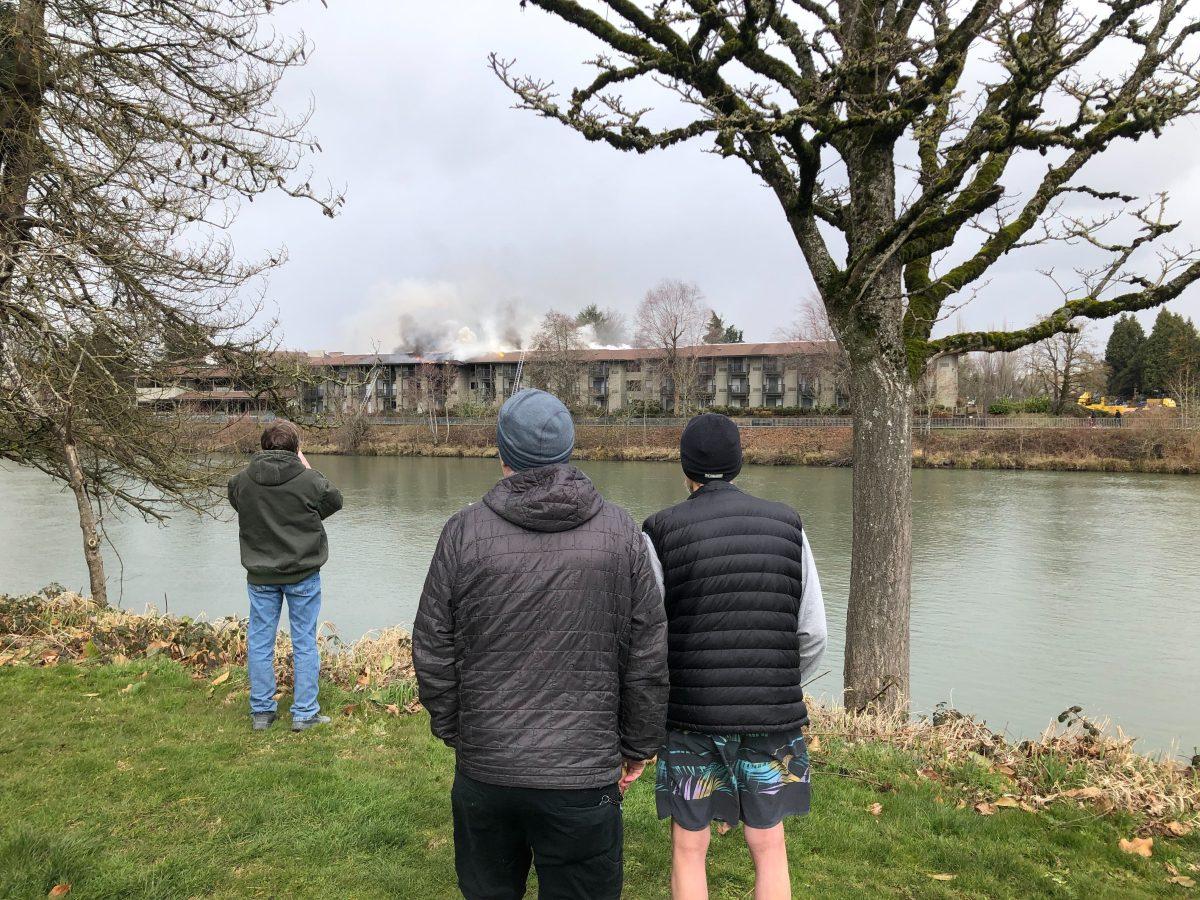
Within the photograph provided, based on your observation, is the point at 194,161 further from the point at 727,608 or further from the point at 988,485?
the point at 988,485

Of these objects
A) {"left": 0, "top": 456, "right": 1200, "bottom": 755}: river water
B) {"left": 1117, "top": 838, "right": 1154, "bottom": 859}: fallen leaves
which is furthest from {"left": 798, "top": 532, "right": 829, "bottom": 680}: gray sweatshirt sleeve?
{"left": 0, "top": 456, "right": 1200, "bottom": 755}: river water

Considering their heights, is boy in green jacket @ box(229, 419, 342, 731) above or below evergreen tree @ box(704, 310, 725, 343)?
below

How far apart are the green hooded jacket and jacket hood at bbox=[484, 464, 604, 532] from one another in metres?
2.50

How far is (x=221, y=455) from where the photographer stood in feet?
30.1

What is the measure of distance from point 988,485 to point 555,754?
30.0 meters

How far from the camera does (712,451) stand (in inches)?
97.7

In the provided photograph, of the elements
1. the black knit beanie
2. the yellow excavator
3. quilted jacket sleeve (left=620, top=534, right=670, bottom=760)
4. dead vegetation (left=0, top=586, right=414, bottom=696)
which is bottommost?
dead vegetation (left=0, top=586, right=414, bottom=696)

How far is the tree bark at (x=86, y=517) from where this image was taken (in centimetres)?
684

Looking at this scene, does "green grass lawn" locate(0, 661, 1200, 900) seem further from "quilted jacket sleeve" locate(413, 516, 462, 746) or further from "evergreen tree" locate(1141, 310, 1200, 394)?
"evergreen tree" locate(1141, 310, 1200, 394)

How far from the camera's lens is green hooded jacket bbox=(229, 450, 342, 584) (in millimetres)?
4184

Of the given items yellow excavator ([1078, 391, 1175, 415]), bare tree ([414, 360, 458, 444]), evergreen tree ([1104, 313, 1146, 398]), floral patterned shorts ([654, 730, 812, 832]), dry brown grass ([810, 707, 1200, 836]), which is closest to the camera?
floral patterned shorts ([654, 730, 812, 832])

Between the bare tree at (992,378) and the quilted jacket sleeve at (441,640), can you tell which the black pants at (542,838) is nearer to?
the quilted jacket sleeve at (441,640)

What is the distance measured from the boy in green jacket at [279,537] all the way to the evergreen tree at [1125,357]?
62.2m

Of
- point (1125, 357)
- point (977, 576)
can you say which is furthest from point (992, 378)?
point (977, 576)
